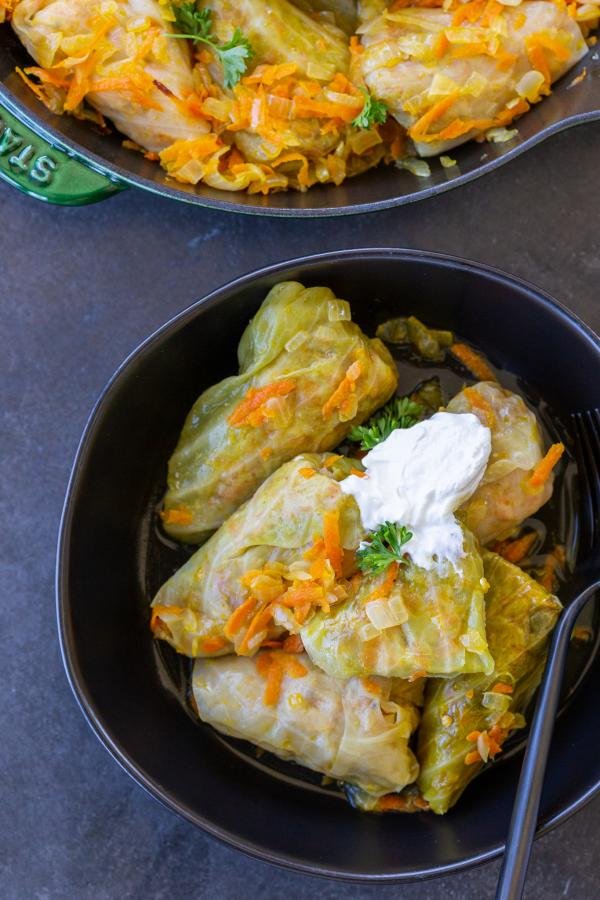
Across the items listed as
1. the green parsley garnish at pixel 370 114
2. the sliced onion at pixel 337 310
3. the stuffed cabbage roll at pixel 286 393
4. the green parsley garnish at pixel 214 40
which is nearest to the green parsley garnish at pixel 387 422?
the stuffed cabbage roll at pixel 286 393

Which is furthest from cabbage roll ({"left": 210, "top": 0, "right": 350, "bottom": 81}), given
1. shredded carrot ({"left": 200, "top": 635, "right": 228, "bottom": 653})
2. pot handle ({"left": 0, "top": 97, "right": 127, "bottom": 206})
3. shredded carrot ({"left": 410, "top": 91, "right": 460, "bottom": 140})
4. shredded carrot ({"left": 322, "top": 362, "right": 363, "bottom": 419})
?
shredded carrot ({"left": 200, "top": 635, "right": 228, "bottom": 653})

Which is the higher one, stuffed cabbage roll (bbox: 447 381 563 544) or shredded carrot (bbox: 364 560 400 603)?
shredded carrot (bbox: 364 560 400 603)

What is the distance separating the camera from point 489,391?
2.59 metres

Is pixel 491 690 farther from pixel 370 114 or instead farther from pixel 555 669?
pixel 370 114

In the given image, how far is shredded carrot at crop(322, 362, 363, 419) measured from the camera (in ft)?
8.26

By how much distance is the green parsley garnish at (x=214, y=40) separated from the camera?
256 cm

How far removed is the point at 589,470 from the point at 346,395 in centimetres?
73

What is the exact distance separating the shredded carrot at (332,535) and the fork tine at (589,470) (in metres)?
0.76

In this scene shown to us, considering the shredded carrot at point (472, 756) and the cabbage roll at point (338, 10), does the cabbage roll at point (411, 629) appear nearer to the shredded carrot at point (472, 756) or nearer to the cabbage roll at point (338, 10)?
the shredded carrot at point (472, 756)

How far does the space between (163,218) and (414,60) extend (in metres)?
0.83

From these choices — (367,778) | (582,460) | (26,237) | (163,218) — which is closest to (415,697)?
(367,778)

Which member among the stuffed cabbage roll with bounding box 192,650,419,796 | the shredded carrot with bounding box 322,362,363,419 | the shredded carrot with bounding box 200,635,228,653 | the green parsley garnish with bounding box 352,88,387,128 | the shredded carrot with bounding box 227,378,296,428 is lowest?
the stuffed cabbage roll with bounding box 192,650,419,796

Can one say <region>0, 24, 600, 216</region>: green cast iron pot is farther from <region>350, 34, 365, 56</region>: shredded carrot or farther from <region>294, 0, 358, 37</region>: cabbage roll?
<region>294, 0, 358, 37</region>: cabbage roll

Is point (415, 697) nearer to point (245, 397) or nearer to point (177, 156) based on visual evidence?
point (245, 397)
